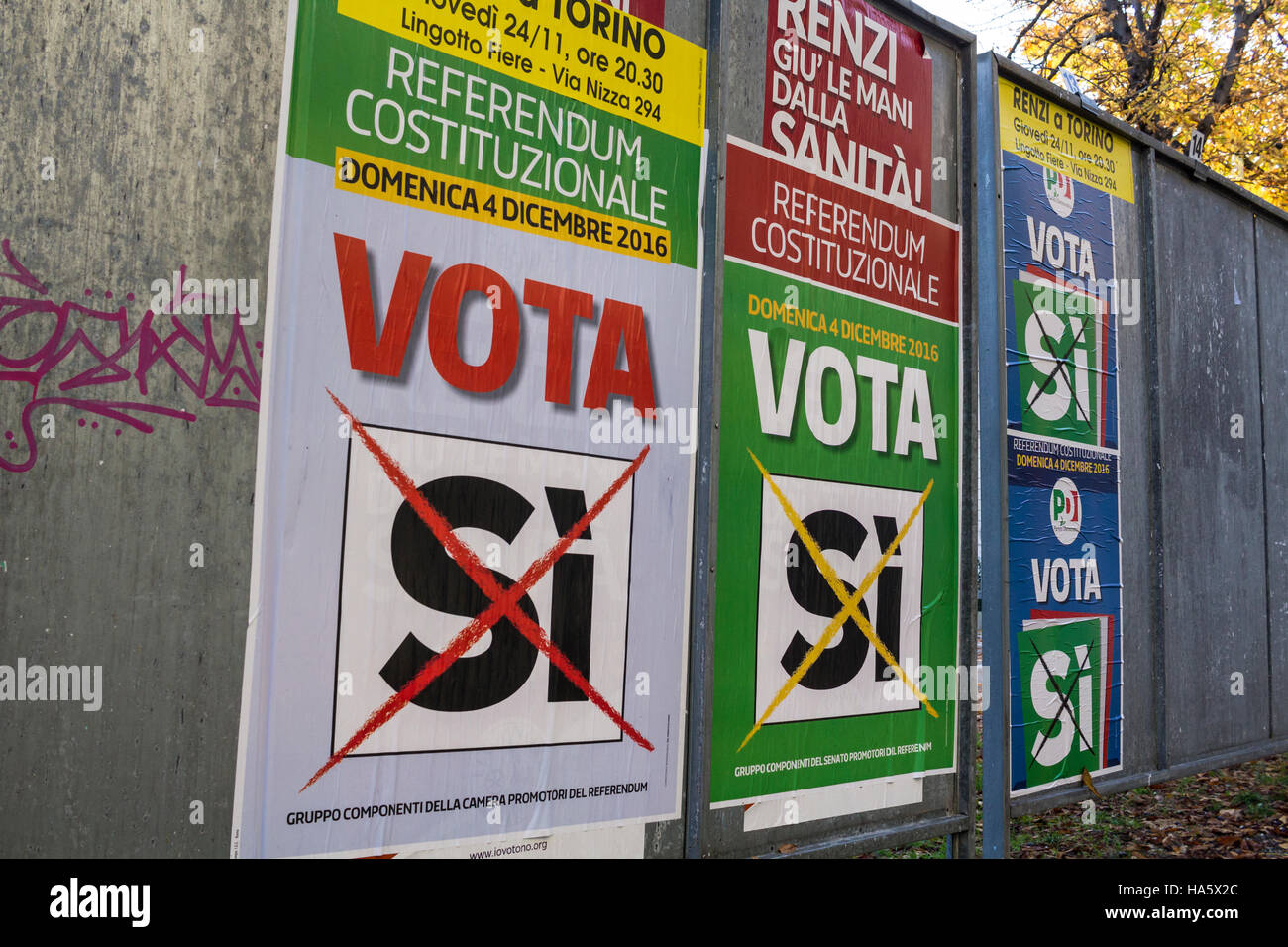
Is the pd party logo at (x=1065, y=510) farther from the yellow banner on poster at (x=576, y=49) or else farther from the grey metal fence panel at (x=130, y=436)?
the grey metal fence panel at (x=130, y=436)

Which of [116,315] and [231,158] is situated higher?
[231,158]

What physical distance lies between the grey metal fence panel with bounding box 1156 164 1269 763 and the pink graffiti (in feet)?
14.4

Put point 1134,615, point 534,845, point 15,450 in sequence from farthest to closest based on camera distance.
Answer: point 1134,615 → point 534,845 → point 15,450

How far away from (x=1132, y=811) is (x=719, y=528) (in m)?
5.14

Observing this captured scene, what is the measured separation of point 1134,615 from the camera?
5172 mm

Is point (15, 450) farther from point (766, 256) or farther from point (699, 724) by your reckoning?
point (766, 256)

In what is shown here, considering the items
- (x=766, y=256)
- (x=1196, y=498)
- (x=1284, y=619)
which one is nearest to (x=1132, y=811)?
(x=1284, y=619)

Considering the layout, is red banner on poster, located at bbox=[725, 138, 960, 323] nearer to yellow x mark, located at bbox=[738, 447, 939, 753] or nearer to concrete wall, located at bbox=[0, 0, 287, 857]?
yellow x mark, located at bbox=[738, 447, 939, 753]

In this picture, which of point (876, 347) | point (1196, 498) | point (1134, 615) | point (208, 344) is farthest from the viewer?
point (1196, 498)

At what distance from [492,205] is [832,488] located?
1549 mm

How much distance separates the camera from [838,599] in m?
3.94

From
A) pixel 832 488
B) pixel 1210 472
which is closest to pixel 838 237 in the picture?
pixel 832 488

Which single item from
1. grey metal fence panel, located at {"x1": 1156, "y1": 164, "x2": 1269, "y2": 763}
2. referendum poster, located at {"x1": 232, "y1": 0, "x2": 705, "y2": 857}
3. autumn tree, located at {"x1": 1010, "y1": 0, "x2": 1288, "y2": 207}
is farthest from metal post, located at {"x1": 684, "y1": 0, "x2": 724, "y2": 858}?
autumn tree, located at {"x1": 1010, "y1": 0, "x2": 1288, "y2": 207}

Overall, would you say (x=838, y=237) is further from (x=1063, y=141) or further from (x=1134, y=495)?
(x=1134, y=495)
